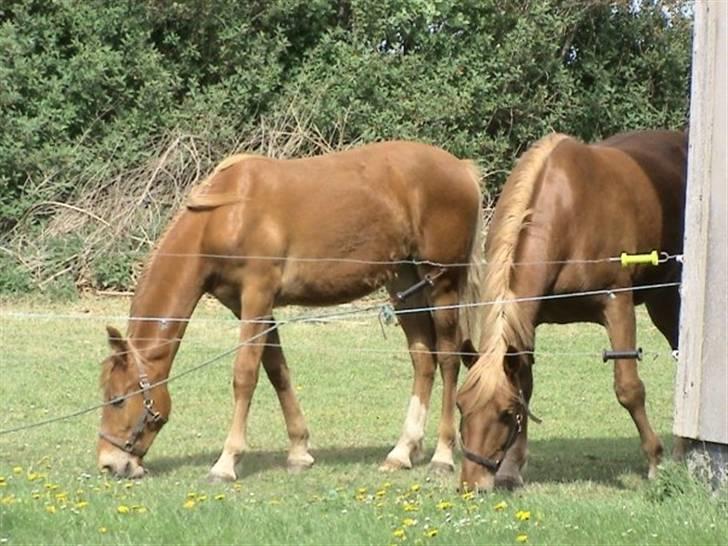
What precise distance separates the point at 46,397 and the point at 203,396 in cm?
139

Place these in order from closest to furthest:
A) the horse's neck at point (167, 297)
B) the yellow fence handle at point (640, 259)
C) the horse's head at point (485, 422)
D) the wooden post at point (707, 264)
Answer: the wooden post at point (707, 264), the horse's head at point (485, 422), the yellow fence handle at point (640, 259), the horse's neck at point (167, 297)

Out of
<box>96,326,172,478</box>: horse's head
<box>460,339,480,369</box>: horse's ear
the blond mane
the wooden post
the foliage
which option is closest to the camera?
the wooden post

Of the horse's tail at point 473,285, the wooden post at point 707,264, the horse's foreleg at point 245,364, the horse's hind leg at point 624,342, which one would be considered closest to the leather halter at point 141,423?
the horse's foreleg at point 245,364

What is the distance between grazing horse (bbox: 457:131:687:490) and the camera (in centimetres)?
752

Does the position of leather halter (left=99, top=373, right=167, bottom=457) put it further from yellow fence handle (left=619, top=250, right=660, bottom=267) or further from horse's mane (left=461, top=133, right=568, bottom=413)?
yellow fence handle (left=619, top=250, right=660, bottom=267)

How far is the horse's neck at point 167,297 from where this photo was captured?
869 cm

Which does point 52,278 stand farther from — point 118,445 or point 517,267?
point 517,267

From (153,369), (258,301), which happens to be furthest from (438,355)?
(153,369)

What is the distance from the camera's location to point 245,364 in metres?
8.71

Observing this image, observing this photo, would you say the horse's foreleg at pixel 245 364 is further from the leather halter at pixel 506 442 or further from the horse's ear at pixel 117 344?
the leather halter at pixel 506 442

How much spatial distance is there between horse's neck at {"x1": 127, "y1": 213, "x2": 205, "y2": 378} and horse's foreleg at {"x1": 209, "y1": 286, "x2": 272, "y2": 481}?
386 millimetres

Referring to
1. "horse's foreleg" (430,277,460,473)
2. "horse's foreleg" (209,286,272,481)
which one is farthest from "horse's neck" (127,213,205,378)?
"horse's foreleg" (430,277,460,473)

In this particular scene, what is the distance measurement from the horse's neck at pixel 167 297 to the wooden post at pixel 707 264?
335 cm

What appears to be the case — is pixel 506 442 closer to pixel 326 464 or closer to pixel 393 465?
pixel 393 465
